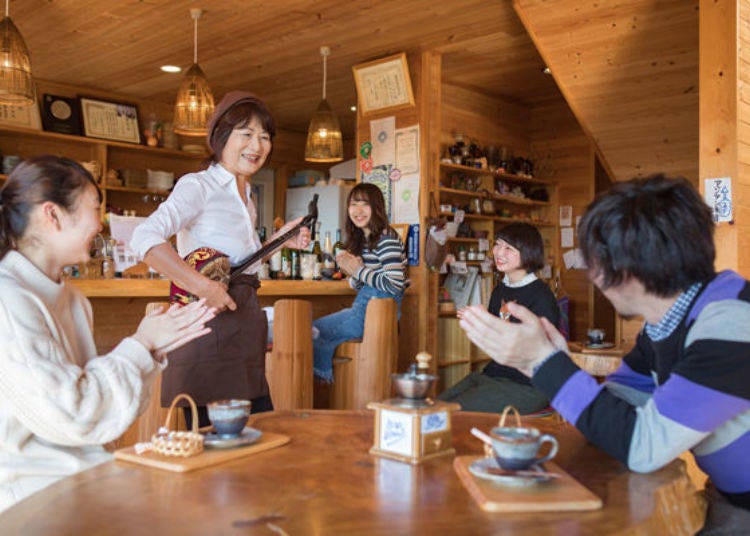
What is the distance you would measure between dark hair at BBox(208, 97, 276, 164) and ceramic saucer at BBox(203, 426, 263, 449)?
46.6 inches

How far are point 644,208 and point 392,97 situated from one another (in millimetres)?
4536

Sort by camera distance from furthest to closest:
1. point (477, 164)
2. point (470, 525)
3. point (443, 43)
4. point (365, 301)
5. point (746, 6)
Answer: point (477, 164)
point (443, 43)
point (365, 301)
point (746, 6)
point (470, 525)

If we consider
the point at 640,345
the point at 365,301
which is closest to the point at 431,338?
the point at 365,301

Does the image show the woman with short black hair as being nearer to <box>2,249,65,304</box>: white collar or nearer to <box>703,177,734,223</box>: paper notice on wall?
<box>703,177,734,223</box>: paper notice on wall

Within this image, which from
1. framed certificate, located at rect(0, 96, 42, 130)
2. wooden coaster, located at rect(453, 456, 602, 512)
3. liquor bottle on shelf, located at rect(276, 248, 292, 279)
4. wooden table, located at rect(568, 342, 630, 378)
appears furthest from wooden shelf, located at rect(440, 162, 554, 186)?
wooden coaster, located at rect(453, 456, 602, 512)

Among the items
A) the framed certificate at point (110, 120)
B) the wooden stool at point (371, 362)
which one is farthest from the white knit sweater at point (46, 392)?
the framed certificate at point (110, 120)

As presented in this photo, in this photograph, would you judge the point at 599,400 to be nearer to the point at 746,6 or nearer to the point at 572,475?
the point at 572,475

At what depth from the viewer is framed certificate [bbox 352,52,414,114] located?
18.4 ft

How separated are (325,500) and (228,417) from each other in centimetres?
39

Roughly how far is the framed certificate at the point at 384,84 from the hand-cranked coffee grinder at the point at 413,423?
4418 mm

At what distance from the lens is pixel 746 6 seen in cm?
317

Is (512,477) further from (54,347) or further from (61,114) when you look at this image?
(61,114)

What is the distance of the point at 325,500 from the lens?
1.16 meters

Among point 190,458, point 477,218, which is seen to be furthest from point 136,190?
point 190,458
